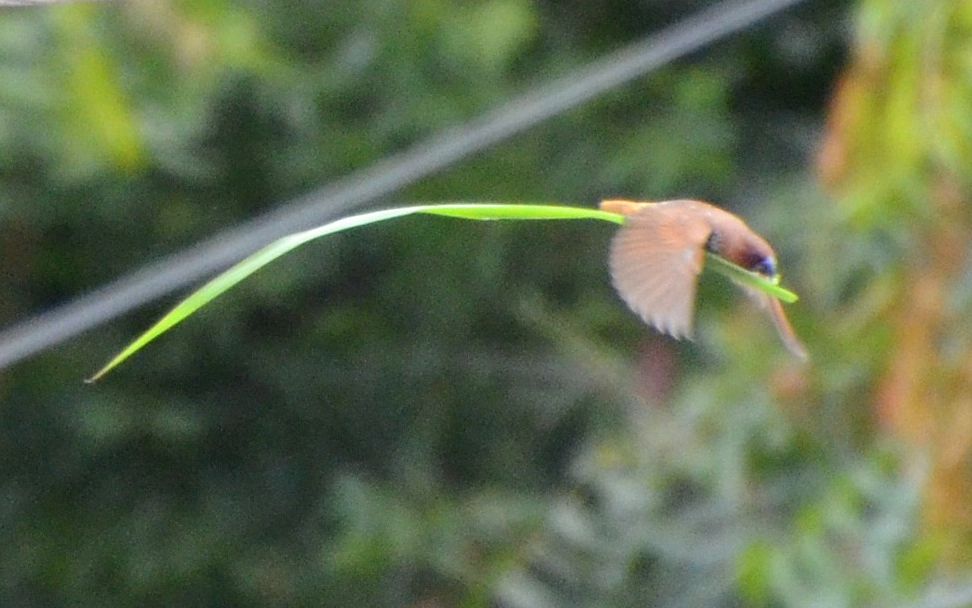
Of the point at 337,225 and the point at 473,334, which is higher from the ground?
the point at 473,334

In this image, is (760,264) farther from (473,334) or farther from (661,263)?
(473,334)

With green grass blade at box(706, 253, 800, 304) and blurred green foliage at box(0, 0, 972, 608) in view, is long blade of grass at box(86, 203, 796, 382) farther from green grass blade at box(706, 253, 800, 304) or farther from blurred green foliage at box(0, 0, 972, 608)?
blurred green foliage at box(0, 0, 972, 608)

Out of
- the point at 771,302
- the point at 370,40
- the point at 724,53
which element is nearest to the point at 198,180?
the point at 370,40

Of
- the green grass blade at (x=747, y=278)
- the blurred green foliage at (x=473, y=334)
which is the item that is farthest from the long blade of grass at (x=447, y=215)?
the blurred green foliage at (x=473, y=334)

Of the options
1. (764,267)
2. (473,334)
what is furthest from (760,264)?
(473,334)

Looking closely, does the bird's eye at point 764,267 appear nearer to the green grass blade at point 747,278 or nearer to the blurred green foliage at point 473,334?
the green grass blade at point 747,278

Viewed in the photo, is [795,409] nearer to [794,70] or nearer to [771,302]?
[794,70]
